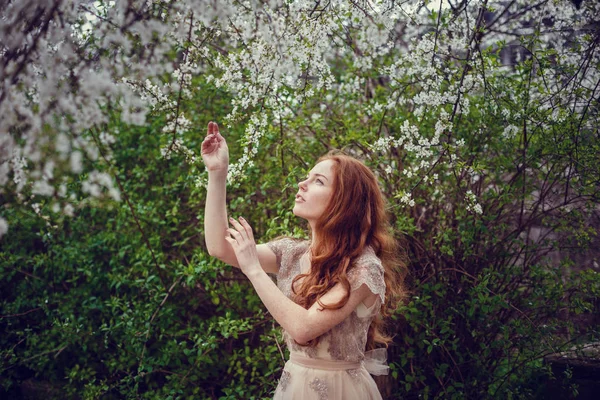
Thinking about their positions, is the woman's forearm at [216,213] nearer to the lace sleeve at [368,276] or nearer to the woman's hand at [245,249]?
the woman's hand at [245,249]

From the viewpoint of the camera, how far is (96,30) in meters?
2.66

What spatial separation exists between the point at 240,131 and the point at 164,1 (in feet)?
2.72

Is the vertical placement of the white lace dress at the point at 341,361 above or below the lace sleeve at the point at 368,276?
below

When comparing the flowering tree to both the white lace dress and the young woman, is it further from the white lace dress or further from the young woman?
the white lace dress

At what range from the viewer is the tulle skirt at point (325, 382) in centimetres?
168

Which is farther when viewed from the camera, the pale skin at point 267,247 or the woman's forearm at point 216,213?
the woman's forearm at point 216,213

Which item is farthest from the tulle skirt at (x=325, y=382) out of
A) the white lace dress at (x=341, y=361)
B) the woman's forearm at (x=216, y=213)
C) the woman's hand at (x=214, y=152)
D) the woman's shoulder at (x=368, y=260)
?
the woman's hand at (x=214, y=152)

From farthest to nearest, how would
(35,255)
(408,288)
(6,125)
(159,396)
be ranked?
(35,255)
(159,396)
(408,288)
(6,125)

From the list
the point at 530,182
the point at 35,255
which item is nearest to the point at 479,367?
the point at 530,182

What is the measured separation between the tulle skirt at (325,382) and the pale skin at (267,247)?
188 millimetres

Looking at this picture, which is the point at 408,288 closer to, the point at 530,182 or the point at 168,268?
the point at 530,182

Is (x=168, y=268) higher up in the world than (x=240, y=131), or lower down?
lower down

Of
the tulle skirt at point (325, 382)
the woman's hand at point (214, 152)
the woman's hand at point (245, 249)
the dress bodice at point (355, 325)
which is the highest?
the woman's hand at point (214, 152)

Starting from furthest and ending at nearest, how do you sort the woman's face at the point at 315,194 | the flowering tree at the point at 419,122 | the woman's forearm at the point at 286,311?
1. the flowering tree at the point at 419,122
2. the woman's face at the point at 315,194
3. the woman's forearm at the point at 286,311
